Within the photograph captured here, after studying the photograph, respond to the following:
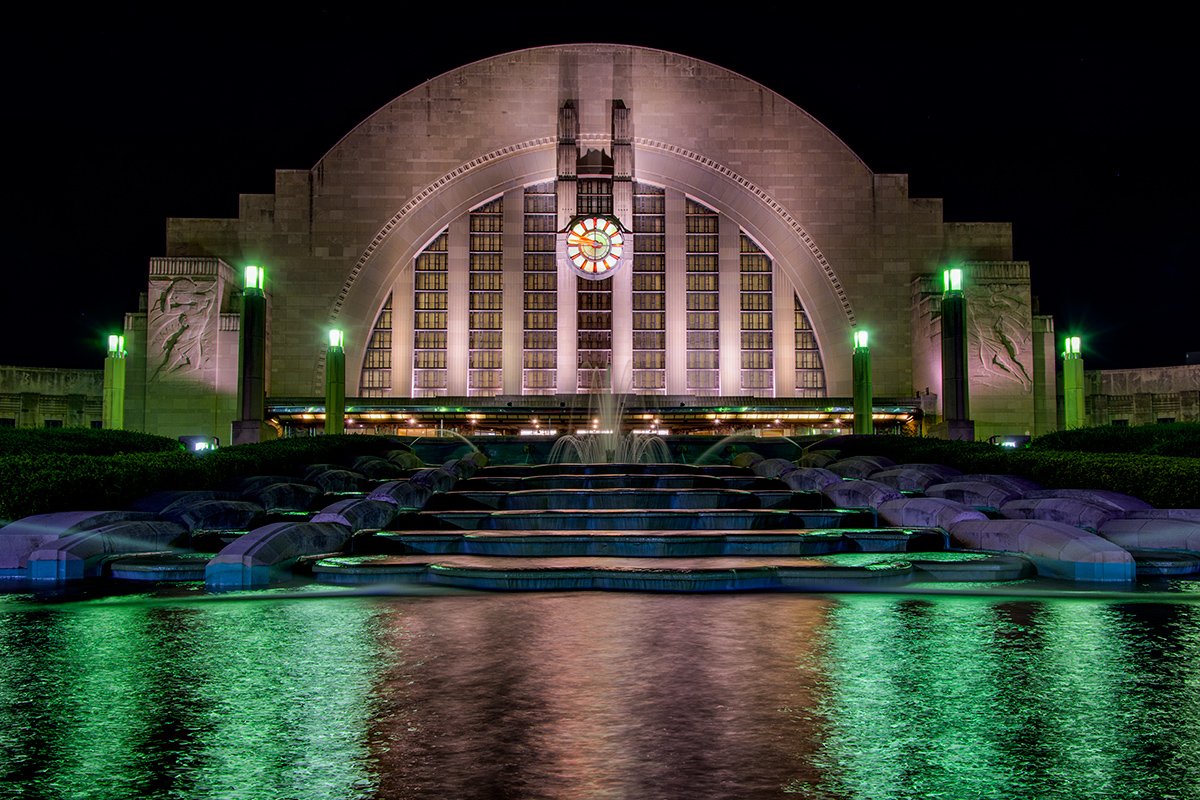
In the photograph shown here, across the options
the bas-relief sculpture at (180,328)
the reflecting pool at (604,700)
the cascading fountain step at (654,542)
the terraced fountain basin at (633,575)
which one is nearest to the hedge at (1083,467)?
the cascading fountain step at (654,542)

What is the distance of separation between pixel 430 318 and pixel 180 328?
8989mm

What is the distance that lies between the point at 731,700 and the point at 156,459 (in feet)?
33.9

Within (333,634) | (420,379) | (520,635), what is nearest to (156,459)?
(333,634)

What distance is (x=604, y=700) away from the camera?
13.2 feet

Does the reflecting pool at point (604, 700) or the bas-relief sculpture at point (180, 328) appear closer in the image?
the reflecting pool at point (604, 700)

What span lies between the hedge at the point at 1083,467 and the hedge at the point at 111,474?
11233mm

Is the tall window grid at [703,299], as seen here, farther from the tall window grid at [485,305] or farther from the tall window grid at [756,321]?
the tall window grid at [485,305]

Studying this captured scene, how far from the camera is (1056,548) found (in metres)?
8.06

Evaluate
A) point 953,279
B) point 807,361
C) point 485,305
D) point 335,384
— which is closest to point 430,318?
point 485,305

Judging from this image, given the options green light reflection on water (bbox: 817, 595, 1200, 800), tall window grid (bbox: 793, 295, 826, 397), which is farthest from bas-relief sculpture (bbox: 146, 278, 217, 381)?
green light reflection on water (bbox: 817, 595, 1200, 800)

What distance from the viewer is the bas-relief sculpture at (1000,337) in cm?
2873

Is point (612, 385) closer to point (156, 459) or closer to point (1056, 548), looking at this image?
point (156, 459)

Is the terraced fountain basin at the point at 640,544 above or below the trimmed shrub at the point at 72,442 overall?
below

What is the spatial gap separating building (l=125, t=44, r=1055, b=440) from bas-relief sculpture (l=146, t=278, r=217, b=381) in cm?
370
